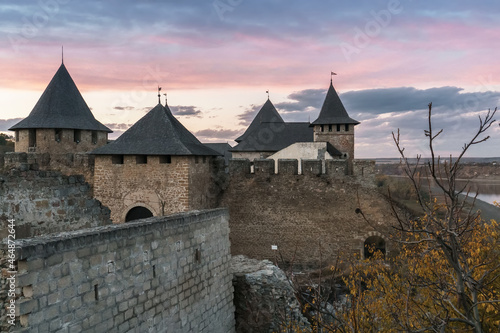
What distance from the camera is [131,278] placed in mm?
5398

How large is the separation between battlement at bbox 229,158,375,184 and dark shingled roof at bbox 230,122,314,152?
6296 mm

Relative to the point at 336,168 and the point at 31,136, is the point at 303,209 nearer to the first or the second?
the point at 336,168

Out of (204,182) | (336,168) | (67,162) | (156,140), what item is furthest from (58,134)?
(336,168)

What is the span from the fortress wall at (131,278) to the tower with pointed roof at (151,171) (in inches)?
233

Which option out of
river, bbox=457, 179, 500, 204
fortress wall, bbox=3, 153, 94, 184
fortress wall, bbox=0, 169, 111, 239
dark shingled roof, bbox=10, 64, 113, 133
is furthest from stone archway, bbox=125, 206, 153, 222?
river, bbox=457, 179, 500, 204

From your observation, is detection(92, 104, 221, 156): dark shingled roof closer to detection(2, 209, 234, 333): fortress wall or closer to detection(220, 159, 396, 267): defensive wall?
detection(220, 159, 396, 267): defensive wall

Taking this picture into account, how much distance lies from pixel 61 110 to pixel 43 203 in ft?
41.6

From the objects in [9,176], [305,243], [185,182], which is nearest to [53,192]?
[9,176]

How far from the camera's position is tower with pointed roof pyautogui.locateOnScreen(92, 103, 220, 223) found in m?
13.7

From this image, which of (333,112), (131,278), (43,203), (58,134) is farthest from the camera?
(333,112)

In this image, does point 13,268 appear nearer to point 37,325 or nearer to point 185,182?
point 37,325

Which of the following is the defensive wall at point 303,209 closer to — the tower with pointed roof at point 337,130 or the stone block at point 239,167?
the stone block at point 239,167

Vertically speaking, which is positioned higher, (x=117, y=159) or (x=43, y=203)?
(x=117, y=159)

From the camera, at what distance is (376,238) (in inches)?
692
